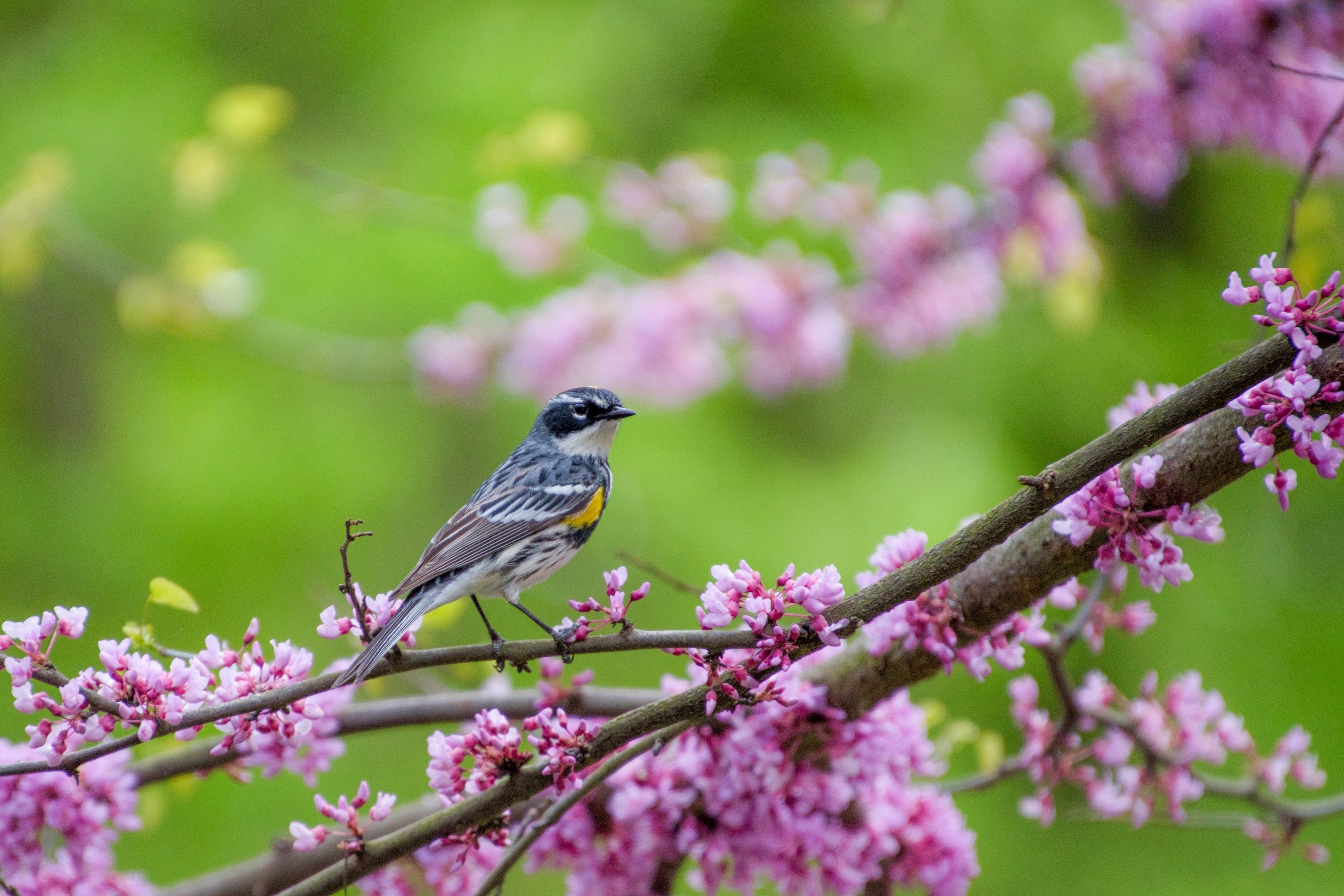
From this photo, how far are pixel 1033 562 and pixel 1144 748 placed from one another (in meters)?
0.64

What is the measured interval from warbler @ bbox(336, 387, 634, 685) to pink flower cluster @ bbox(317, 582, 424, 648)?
0.07ft

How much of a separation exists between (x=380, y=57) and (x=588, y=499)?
12.6 feet

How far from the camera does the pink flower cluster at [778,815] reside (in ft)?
5.41

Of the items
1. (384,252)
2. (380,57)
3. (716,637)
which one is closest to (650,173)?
(384,252)

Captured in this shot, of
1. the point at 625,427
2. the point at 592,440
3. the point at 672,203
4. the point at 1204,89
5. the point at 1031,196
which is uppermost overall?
the point at 625,427

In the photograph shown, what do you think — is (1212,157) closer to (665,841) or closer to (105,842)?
(665,841)

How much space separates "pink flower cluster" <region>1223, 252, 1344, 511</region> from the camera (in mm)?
1134

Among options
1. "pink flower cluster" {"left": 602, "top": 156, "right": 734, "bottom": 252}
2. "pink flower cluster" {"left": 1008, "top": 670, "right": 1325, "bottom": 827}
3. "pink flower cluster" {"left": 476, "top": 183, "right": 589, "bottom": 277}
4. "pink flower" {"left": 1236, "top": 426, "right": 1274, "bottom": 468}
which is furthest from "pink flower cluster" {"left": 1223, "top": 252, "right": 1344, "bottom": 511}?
"pink flower cluster" {"left": 476, "top": 183, "right": 589, "bottom": 277}

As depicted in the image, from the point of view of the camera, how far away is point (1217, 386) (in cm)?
118

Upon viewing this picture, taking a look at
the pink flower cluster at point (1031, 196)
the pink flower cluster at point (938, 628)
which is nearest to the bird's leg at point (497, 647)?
the pink flower cluster at point (938, 628)

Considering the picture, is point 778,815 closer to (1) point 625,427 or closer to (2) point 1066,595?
(2) point 1066,595

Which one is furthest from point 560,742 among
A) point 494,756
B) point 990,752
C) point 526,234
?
point 526,234

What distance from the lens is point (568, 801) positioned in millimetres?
1470

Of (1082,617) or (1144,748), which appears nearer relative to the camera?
(1082,617)
